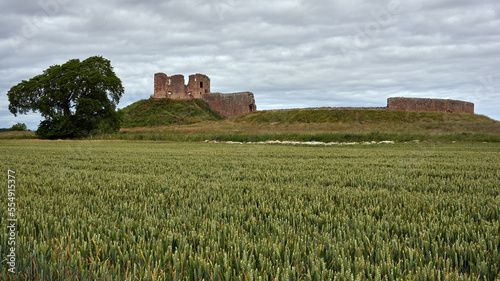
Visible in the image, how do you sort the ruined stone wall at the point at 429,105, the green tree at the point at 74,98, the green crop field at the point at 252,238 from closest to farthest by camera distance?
the green crop field at the point at 252,238 → the green tree at the point at 74,98 → the ruined stone wall at the point at 429,105

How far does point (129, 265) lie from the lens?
205 cm

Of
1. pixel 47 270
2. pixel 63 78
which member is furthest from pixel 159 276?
pixel 63 78

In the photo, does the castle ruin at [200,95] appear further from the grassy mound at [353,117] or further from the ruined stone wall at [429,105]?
the ruined stone wall at [429,105]

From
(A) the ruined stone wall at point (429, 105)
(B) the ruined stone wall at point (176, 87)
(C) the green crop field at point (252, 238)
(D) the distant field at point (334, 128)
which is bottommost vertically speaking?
(C) the green crop field at point (252, 238)

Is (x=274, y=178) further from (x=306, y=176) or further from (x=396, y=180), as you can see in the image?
(x=396, y=180)

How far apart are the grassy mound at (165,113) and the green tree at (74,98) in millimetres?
19077

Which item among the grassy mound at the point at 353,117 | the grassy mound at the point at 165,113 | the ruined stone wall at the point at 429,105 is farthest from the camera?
the ruined stone wall at the point at 429,105

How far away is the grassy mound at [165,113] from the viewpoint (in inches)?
2426

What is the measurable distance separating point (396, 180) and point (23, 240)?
5.52m

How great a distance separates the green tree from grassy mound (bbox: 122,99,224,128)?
19.1 meters

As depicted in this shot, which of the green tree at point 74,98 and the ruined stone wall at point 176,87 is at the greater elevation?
the ruined stone wall at point 176,87

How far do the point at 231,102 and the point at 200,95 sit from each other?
7511 millimetres

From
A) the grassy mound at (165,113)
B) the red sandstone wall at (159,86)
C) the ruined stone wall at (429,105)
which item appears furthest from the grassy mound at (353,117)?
the red sandstone wall at (159,86)

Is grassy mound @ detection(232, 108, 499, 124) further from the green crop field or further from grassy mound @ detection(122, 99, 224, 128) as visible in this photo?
the green crop field
